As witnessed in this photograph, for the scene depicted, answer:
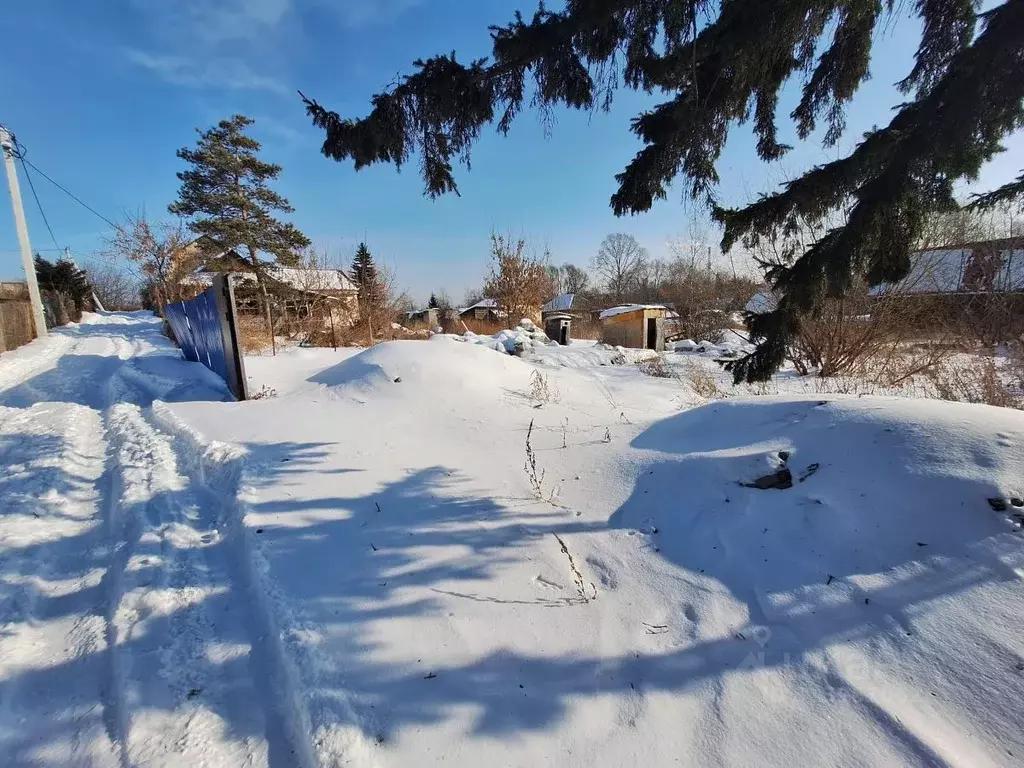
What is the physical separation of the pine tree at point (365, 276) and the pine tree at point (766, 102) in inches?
A: 514

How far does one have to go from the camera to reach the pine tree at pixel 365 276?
1574 cm

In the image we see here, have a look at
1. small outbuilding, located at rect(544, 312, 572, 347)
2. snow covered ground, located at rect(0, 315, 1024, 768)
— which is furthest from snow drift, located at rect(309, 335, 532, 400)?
small outbuilding, located at rect(544, 312, 572, 347)

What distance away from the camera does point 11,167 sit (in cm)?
1552

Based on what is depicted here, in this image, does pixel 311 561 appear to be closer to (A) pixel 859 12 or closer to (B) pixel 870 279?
(B) pixel 870 279

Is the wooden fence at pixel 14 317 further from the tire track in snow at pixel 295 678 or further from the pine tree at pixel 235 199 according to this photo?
the tire track in snow at pixel 295 678

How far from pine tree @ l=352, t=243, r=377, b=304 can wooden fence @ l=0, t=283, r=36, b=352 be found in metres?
9.61

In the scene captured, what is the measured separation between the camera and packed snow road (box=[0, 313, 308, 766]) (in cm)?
150

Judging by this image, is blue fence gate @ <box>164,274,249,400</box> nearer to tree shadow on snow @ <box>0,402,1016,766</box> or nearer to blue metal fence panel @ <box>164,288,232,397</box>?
blue metal fence panel @ <box>164,288,232,397</box>

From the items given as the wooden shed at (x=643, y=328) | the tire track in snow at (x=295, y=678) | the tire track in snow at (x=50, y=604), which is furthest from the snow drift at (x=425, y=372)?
the wooden shed at (x=643, y=328)

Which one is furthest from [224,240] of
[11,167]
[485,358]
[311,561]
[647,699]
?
[647,699]

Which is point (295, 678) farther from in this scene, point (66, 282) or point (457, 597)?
point (66, 282)

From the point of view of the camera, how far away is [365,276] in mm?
16328

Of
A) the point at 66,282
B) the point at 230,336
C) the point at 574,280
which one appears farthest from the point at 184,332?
the point at 574,280

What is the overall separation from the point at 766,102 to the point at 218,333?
780 centimetres
